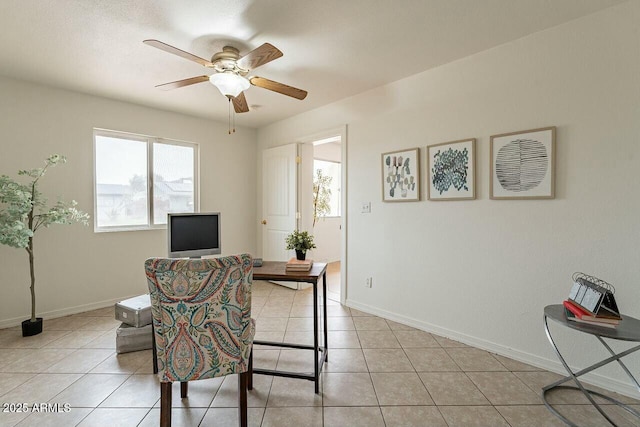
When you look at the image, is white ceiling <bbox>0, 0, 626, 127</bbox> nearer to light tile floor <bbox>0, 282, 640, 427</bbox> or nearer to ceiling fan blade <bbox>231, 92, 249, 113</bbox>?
ceiling fan blade <bbox>231, 92, 249, 113</bbox>

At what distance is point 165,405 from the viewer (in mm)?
1459

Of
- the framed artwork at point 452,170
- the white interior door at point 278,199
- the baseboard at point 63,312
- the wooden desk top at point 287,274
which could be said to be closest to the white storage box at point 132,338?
the wooden desk top at point 287,274

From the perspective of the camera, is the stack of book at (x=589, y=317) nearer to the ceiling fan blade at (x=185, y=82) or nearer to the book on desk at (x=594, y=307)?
the book on desk at (x=594, y=307)

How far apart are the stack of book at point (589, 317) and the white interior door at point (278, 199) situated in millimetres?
3283

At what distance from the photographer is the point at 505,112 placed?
2.39 metres

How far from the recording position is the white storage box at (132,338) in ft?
8.12

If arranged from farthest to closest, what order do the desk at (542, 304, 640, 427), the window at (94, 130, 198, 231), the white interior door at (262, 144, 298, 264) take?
1. the white interior door at (262, 144, 298, 264)
2. the window at (94, 130, 198, 231)
3. the desk at (542, 304, 640, 427)

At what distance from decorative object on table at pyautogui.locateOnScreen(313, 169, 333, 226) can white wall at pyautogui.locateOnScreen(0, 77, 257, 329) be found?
8.41 feet

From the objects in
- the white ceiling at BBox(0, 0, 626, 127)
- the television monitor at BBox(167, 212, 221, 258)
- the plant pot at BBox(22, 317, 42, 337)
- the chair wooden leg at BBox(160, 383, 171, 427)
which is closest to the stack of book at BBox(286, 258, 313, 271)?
the chair wooden leg at BBox(160, 383, 171, 427)

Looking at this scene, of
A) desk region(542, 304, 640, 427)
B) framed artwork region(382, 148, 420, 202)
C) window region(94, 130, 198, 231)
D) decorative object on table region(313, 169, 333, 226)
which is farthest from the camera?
decorative object on table region(313, 169, 333, 226)

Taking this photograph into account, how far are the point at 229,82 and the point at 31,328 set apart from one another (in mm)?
3004

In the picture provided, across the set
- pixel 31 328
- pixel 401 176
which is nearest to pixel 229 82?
pixel 401 176

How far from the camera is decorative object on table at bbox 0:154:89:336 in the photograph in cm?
260

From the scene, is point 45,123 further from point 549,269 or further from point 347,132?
point 549,269
